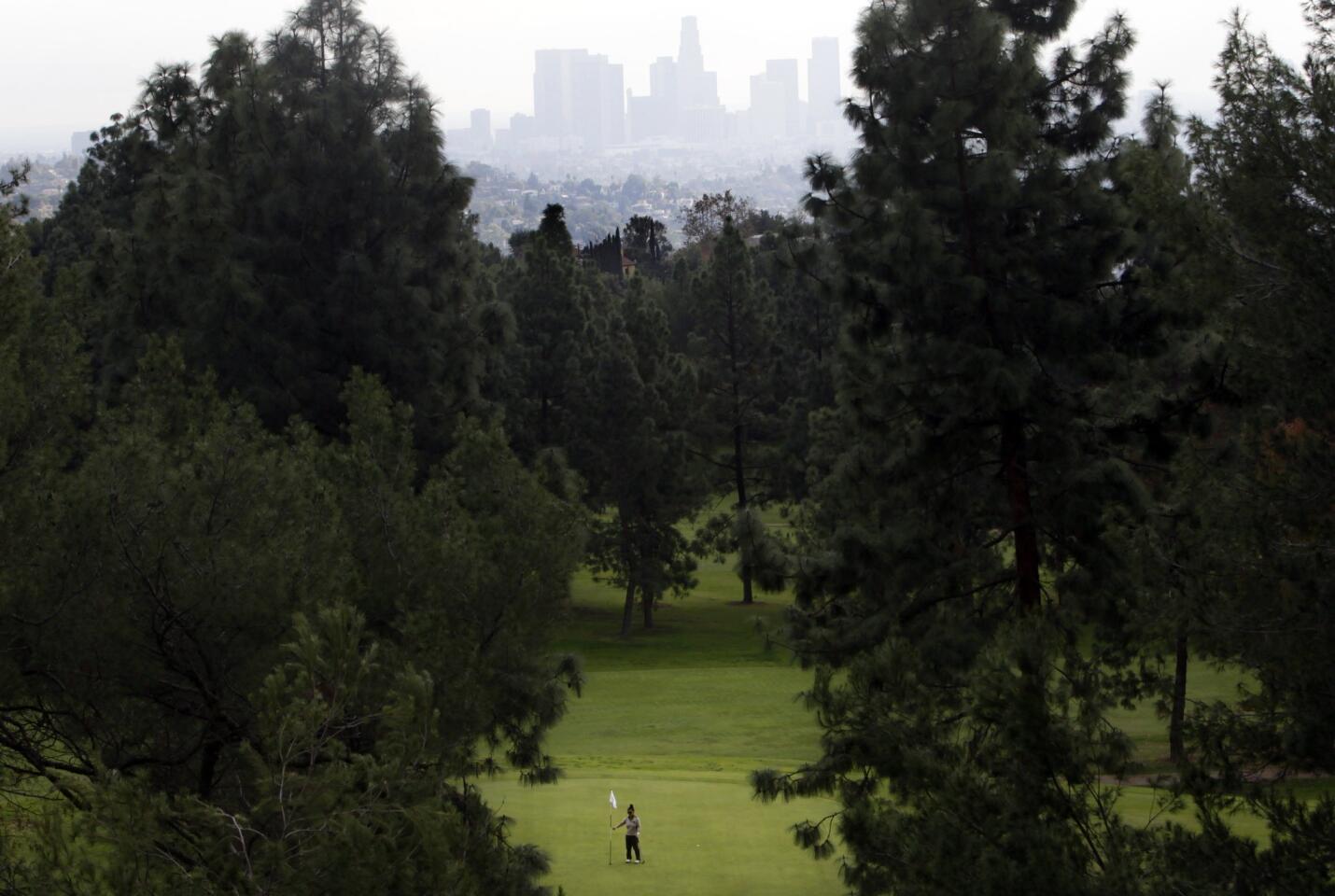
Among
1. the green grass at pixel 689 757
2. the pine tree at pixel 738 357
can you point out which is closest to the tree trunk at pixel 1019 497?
the green grass at pixel 689 757

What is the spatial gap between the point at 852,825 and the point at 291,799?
20.3 feet

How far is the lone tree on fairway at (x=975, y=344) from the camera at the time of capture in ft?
49.0

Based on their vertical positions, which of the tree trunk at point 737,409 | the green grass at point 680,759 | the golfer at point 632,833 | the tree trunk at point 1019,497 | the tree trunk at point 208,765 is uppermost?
the tree trunk at point 737,409

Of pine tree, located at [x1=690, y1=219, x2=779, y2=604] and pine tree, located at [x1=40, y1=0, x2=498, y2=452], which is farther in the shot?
pine tree, located at [x1=690, y1=219, x2=779, y2=604]

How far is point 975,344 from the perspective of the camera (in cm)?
1501

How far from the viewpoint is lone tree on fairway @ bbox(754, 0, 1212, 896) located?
49.0 feet

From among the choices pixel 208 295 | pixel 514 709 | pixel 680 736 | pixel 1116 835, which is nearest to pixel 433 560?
pixel 514 709

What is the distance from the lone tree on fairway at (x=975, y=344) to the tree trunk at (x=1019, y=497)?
0.08 feet

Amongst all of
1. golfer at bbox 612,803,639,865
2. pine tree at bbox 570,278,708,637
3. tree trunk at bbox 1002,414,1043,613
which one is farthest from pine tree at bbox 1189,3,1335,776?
pine tree at bbox 570,278,708,637

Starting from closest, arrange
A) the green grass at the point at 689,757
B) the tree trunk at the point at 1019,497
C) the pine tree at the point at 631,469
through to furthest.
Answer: the tree trunk at the point at 1019,497 → the green grass at the point at 689,757 → the pine tree at the point at 631,469

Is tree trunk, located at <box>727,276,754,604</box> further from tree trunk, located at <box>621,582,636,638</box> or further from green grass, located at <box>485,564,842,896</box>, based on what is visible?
tree trunk, located at <box>621,582,636,638</box>

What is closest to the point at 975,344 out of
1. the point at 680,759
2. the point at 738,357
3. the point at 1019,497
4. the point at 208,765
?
the point at 1019,497

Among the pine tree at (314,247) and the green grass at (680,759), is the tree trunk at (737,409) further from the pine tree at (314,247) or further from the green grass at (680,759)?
the pine tree at (314,247)

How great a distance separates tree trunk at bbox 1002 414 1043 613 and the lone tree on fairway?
0.02 meters
